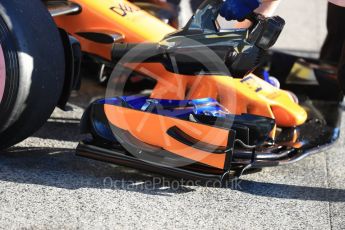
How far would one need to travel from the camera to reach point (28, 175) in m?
3.15

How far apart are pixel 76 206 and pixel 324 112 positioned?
1808 mm

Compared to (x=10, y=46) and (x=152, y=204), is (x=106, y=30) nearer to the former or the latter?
(x=10, y=46)

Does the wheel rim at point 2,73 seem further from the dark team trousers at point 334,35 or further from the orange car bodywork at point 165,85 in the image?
the dark team trousers at point 334,35

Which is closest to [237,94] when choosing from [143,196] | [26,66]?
[143,196]

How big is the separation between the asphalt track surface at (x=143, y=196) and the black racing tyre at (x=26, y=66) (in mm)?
245

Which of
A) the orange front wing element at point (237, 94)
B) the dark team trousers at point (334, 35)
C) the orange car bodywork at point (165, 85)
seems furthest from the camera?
Result: the dark team trousers at point (334, 35)

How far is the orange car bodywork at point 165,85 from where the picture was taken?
3.19 meters

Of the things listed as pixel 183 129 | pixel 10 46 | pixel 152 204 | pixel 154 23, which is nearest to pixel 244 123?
pixel 183 129

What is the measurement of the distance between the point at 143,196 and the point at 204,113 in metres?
0.49

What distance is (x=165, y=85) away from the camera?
3.60m

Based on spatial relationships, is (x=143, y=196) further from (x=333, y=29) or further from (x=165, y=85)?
(x=333, y=29)

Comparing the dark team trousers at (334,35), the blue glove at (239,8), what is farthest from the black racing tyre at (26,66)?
the dark team trousers at (334,35)

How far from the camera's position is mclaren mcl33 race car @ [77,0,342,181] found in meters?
3.15

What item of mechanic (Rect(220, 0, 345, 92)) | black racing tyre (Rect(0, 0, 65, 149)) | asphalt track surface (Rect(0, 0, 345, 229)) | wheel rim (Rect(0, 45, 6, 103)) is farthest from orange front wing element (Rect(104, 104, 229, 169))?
mechanic (Rect(220, 0, 345, 92))
